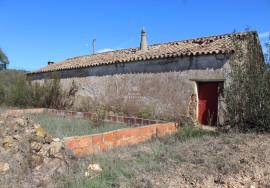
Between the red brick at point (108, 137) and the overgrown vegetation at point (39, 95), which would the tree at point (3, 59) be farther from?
the red brick at point (108, 137)

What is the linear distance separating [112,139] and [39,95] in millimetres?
12460

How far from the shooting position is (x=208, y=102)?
14383 millimetres

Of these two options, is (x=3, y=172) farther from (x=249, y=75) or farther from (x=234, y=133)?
(x=249, y=75)

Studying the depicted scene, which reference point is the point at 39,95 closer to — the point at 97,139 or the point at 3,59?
the point at 97,139

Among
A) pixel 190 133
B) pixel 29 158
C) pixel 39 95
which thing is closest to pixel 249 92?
pixel 190 133

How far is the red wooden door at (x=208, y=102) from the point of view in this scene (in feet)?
46.3

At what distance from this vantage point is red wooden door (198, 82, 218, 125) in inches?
556

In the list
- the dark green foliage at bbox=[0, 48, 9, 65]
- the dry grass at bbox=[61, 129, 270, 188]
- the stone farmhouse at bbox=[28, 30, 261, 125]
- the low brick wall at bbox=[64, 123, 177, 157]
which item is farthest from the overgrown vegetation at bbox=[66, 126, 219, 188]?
the dark green foliage at bbox=[0, 48, 9, 65]

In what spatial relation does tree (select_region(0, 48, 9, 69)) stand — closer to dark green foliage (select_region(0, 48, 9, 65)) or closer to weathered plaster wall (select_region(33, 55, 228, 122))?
dark green foliage (select_region(0, 48, 9, 65))

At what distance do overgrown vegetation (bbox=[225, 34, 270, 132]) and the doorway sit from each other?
355 cm

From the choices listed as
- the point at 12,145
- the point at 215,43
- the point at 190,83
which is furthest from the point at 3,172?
the point at 215,43

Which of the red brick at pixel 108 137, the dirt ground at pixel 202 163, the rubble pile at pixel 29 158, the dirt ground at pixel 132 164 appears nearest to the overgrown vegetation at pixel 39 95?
the red brick at pixel 108 137

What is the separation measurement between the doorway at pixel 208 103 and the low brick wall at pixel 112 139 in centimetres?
271

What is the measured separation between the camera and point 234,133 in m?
9.83
